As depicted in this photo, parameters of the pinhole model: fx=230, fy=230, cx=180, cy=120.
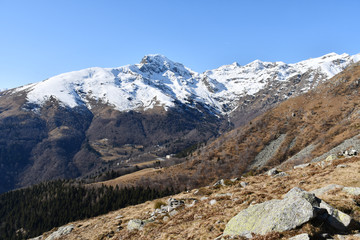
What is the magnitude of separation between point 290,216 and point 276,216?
0.88 m

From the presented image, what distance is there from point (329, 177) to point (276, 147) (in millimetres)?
129560

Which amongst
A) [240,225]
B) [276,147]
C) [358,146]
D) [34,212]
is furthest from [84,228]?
[34,212]

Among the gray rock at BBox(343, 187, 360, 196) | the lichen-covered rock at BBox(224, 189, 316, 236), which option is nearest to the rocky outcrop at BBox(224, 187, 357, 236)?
the lichen-covered rock at BBox(224, 189, 316, 236)

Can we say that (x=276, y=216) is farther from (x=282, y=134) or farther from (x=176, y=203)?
(x=282, y=134)

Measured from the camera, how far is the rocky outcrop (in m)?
14.3

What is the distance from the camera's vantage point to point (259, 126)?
186 meters

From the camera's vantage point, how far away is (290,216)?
14789 millimetres

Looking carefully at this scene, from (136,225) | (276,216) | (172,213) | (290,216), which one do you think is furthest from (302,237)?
(136,225)

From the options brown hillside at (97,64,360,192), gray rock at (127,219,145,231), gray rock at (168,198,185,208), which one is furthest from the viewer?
brown hillside at (97,64,360,192)

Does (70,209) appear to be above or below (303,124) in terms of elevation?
below

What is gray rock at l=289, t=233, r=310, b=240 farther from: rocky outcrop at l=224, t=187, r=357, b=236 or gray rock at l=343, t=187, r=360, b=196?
gray rock at l=343, t=187, r=360, b=196

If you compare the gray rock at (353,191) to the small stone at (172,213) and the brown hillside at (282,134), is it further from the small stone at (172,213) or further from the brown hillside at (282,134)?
the brown hillside at (282,134)

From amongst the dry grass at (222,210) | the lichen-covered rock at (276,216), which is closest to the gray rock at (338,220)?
the lichen-covered rock at (276,216)

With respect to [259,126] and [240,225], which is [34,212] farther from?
[240,225]
